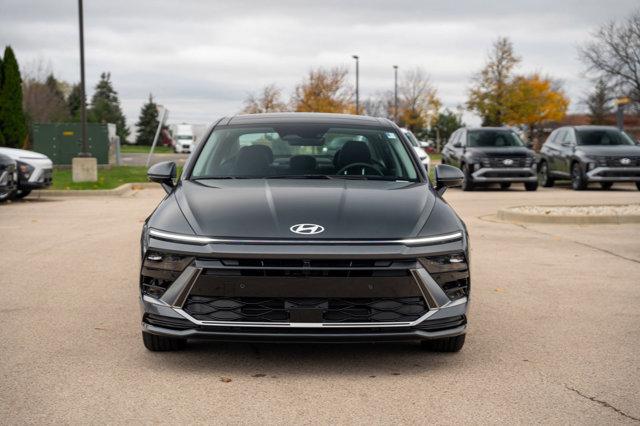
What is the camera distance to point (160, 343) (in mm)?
5543

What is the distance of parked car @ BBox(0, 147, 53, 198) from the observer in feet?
61.8

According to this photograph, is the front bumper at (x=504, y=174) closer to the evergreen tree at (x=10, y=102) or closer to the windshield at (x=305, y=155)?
the windshield at (x=305, y=155)

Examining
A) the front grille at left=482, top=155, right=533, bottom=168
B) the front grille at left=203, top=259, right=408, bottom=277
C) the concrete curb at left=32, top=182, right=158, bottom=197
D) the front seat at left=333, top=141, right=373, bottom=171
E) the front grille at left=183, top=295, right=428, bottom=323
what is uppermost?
the front seat at left=333, top=141, right=373, bottom=171

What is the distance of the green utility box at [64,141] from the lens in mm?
35250

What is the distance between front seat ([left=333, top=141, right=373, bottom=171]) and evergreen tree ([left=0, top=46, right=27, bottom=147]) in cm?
3019

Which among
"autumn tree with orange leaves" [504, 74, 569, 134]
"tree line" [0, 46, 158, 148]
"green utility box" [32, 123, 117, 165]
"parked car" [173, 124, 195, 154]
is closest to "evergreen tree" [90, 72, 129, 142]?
"tree line" [0, 46, 158, 148]

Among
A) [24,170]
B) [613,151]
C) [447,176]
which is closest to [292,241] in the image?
[447,176]

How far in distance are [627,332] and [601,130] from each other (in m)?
19.5

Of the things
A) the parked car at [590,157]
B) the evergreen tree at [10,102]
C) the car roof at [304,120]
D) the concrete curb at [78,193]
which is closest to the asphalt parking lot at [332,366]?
A: the car roof at [304,120]

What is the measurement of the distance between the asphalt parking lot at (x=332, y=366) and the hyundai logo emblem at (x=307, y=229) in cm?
82

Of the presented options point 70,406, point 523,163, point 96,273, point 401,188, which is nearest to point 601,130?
point 523,163

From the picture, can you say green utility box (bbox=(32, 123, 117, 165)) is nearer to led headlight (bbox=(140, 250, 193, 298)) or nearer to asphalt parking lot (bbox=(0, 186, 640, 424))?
asphalt parking lot (bbox=(0, 186, 640, 424))

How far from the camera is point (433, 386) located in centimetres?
493

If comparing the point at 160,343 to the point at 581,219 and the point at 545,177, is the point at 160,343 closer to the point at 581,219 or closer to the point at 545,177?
the point at 581,219
